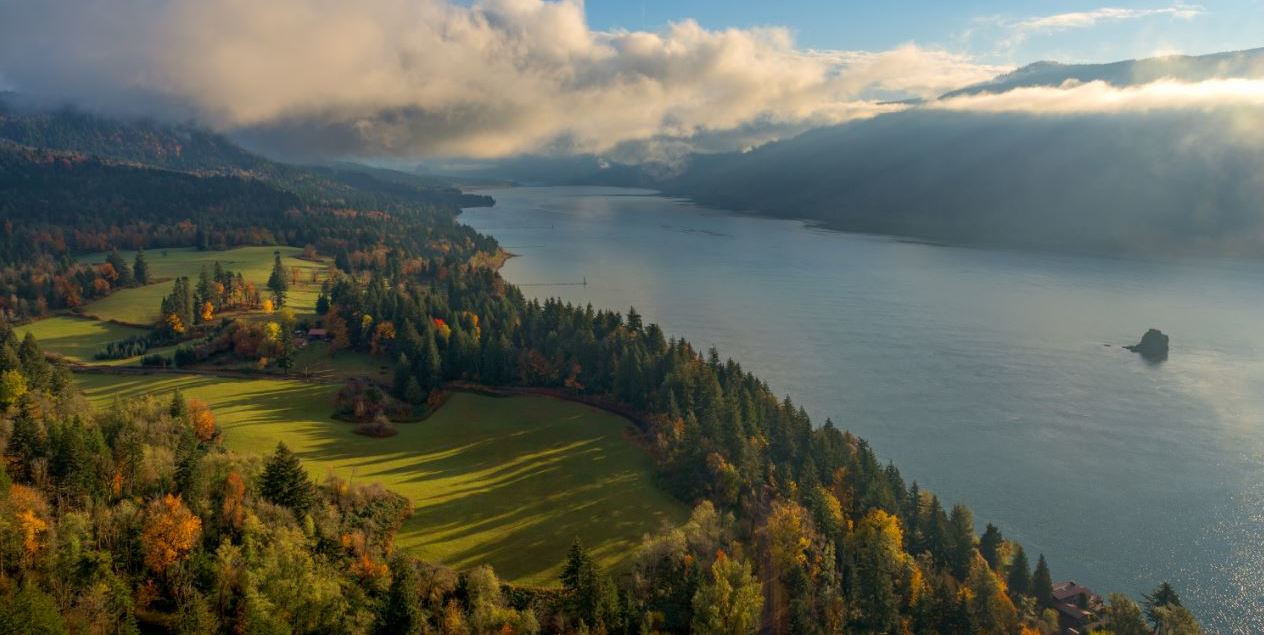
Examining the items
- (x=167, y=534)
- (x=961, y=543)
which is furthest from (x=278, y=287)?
(x=961, y=543)

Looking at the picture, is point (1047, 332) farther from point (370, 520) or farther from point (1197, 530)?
point (370, 520)

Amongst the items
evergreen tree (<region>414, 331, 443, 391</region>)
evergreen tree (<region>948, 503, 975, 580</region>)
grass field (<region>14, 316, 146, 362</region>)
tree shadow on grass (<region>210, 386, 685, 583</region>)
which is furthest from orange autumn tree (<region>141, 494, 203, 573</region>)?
grass field (<region>14, 316, 146, 362</region>)

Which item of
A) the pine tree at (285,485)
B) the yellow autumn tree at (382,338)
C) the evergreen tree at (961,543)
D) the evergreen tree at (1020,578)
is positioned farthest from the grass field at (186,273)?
the evergreen tree at (1020,578)

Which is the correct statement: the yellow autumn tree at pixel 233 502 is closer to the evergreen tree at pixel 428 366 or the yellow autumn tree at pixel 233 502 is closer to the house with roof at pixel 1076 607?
the evergreen tree at pixel 428 366

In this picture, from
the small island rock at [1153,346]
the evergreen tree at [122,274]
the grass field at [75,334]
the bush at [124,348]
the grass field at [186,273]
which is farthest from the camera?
the evergreen tree at [122,274]

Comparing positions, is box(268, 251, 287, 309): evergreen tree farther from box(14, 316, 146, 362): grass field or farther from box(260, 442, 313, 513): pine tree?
box(260, 442, 313, 513): pine tree

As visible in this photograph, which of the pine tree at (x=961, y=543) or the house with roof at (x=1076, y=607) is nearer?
the house with roof at (x=1076, y=607)
